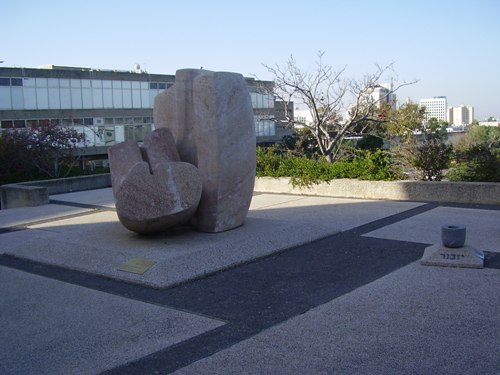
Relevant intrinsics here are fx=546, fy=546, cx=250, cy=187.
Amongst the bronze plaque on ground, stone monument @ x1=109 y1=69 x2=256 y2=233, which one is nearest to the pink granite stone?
stone monument @ x1=109 y1=69 x2=256 y2=233

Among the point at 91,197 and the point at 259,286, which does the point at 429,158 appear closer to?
the point at 259,286

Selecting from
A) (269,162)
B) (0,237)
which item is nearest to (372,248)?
(0,237)

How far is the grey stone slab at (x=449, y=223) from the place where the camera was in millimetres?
9539

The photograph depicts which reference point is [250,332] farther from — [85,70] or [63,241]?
[85,70]

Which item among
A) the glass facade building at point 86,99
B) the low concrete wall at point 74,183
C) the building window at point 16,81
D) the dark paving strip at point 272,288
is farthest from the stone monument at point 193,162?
the building window at point 16,81

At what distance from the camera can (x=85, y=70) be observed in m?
44.1

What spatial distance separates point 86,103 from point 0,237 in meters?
34.2

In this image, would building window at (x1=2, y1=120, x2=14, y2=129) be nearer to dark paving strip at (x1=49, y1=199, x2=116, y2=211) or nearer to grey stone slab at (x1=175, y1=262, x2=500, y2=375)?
dark paving strip at (x1=49, y1=199, x2=116, y2=211)

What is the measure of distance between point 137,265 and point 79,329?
216cm

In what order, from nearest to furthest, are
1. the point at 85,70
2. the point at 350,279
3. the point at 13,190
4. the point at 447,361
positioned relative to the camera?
the point at 447,361 < the point at 350,279 < the point at 13,190 < the point at 85,70

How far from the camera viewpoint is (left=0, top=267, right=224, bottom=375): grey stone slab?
5.17m

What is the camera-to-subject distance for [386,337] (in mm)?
5355

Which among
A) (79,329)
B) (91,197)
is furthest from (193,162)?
(91,197)

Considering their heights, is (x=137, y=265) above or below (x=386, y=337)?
above
